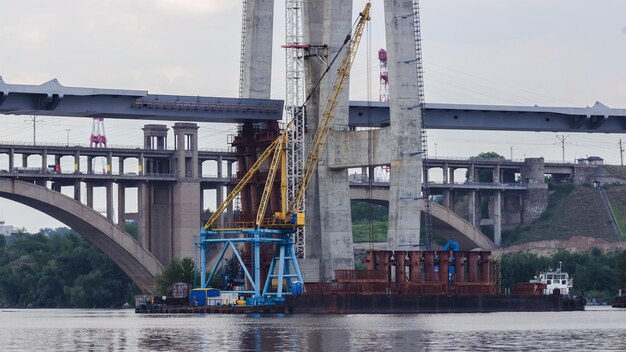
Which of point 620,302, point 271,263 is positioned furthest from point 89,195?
point 620,302

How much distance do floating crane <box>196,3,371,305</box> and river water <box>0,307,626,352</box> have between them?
1194 cm

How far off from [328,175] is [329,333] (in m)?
57.1

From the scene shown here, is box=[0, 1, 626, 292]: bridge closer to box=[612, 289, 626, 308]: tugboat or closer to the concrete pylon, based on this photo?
the concrete pylon

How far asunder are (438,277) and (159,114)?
29977 mm

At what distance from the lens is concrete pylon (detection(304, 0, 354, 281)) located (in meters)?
161

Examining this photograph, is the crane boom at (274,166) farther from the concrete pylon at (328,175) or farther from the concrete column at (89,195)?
the concrete column at (89,195)

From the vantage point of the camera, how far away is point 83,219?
620 ft

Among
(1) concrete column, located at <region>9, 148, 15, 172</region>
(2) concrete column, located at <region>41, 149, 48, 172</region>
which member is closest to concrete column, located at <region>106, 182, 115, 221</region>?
(2) concrete column, located at <region>41, 149, 48, 172</region>

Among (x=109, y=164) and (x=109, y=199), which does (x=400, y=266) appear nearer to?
(x=109, y=199)

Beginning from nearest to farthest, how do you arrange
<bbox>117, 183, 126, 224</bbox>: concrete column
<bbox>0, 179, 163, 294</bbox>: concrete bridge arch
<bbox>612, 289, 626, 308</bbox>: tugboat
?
<bbox>612, 289, 626, 308</bbox>: tugboat < <bbox>0, 179, 163, 294</bbox>: concrete bridge arch < <bbox>117, 183, 126, 224</bbox>: concrete column

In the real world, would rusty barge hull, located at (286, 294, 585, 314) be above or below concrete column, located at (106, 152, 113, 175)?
below

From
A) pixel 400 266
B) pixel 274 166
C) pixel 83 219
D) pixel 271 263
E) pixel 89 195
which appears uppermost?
pixel 274 166

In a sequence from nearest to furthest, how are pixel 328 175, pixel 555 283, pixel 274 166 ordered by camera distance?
pixel 328 175 → pixel 274 166 → pixel 555 283

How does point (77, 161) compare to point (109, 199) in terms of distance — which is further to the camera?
point (109, 199)
